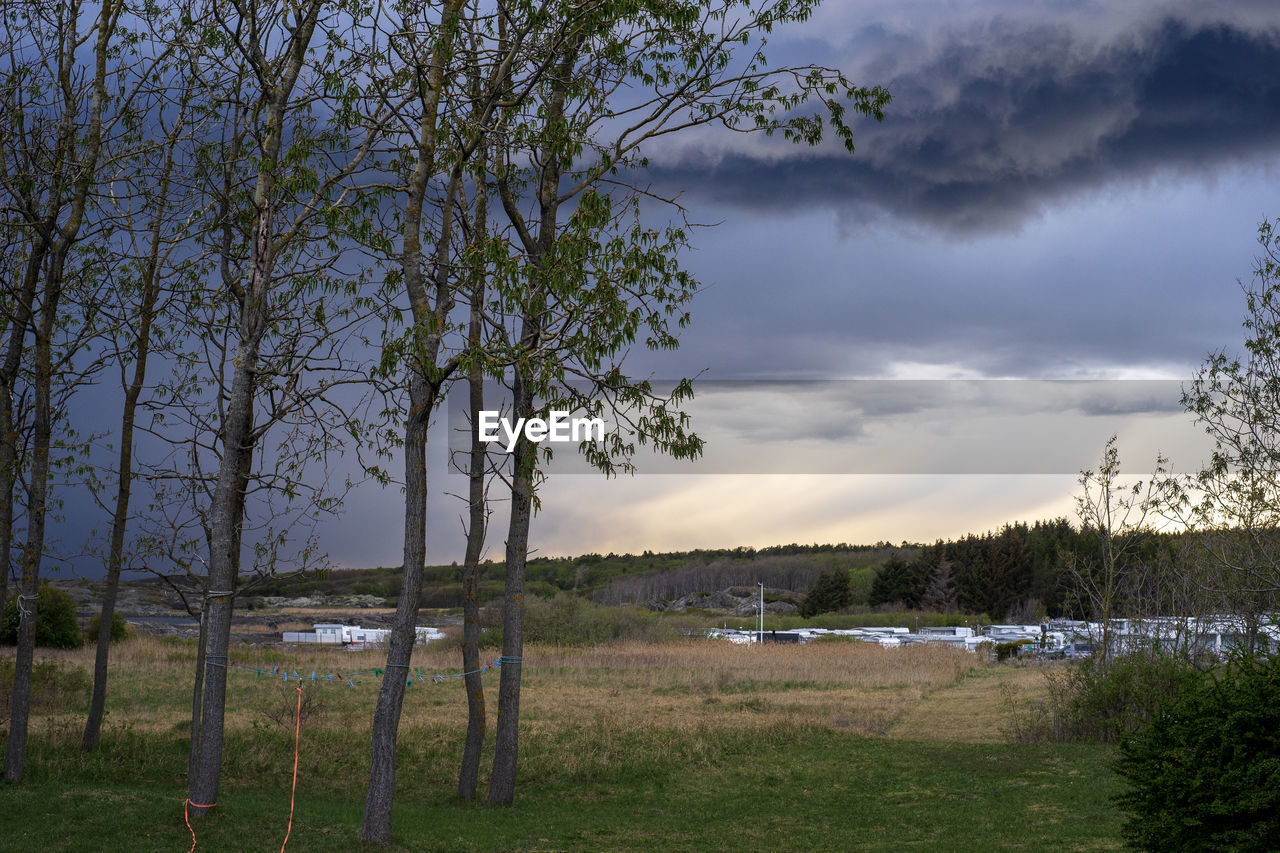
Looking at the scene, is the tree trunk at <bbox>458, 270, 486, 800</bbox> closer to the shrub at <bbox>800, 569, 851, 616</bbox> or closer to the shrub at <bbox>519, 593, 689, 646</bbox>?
the shrub at <bbox>519, 593, 689, 646</bbox>

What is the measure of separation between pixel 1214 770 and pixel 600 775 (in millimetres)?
10495

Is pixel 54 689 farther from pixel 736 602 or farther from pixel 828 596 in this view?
pixel 736 602

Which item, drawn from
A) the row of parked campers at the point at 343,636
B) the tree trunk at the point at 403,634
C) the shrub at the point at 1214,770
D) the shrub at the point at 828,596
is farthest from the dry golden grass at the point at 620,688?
the shrub at the point at 828,596

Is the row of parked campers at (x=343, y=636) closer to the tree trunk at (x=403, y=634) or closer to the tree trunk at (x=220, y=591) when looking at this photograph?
the tree trunk at (x=220, y=591)

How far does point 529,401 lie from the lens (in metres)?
14.1

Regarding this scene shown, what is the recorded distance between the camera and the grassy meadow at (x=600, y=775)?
11.6 metres

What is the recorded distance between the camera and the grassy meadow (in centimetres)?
1162

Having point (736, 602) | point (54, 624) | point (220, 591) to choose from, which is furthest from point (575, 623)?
point (736, 602)

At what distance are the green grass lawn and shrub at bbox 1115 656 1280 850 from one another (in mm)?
4101

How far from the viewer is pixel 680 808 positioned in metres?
14.5

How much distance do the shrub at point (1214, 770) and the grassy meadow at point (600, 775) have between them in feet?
13.9

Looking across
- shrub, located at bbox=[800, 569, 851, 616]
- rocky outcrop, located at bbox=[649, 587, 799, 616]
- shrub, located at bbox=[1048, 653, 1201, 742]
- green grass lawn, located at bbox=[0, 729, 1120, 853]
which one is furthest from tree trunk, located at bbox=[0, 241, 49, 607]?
rocky outcrop, located at bbox=[649, 587, 799, 616]

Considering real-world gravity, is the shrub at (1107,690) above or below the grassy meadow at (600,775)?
above

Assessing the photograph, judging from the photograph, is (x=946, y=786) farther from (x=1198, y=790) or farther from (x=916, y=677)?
(x=916, y=677)
